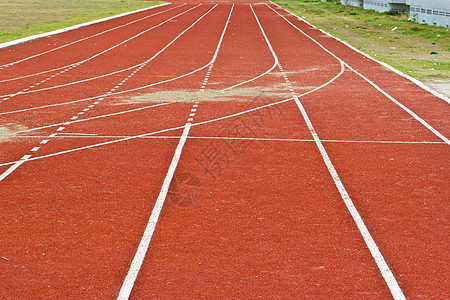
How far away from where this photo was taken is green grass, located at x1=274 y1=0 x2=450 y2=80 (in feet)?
64.4

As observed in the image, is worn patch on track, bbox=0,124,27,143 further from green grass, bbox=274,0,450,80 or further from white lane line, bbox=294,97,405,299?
green grass, bbox=274,0,450,80

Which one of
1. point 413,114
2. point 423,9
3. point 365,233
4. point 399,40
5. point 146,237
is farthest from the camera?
point 423,9

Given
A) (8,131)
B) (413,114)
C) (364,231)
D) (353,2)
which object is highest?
(8,131)

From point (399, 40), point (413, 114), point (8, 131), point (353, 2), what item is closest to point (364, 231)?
point (413, 114)

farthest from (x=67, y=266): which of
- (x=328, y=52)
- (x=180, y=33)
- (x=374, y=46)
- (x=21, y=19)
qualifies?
(x=21, y=19)

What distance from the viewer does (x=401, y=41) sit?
91.5ft

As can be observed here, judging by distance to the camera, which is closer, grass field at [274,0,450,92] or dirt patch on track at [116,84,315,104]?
dirt patch on track at [116,84,315,104]

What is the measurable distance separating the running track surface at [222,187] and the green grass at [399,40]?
3362 millimetres

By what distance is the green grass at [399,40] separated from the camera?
1964cm

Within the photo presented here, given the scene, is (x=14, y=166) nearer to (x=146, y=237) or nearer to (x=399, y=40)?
(x=146, y=237)

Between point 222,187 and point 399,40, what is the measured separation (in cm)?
2251

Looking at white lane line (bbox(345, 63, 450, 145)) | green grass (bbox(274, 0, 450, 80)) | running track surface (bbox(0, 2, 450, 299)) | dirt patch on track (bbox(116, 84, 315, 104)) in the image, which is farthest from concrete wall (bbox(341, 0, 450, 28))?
dirt patch on track (bbox(116, 84, 315, 104))

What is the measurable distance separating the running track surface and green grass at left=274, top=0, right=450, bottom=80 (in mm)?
3362

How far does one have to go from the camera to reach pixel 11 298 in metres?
5.07
